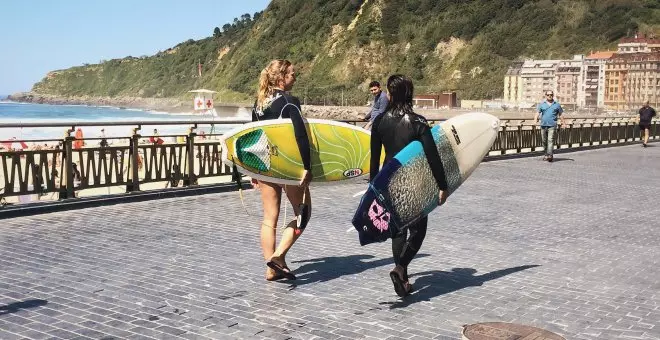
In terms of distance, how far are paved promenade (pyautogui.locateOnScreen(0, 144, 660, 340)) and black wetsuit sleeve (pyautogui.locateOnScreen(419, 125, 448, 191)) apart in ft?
3.50

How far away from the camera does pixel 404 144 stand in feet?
18.5

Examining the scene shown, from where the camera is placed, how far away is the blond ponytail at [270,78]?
19.6ft

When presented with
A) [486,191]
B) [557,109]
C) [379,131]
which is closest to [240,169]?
[379,131]

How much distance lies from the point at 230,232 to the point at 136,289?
287 centimetres

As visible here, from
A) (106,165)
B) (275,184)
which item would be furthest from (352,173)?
(106,165)

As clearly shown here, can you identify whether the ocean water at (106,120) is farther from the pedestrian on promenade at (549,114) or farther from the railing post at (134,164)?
the pedestrian on promenade at (549,114)

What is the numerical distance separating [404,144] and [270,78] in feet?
4.31

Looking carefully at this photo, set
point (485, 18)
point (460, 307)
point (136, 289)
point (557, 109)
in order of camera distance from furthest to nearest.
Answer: point (485, 18) → point (557, 109) → point (136, 289) → point (460, 307)

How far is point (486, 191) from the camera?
13.5 meters

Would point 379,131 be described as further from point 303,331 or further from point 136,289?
point 136,289

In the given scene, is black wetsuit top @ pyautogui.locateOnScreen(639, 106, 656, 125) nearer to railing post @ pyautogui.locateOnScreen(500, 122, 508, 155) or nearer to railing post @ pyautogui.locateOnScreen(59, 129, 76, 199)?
railing post @ pyautogui.locateOnScreen(500, 122, 508, 155)

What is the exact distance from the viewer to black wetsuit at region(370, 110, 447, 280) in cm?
559

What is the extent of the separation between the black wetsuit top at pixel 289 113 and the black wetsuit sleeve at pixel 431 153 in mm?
976

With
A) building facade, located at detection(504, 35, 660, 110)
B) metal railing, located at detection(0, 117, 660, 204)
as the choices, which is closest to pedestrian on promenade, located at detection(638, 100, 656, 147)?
metal railing, located at detection(0, 117, 660, 204)
